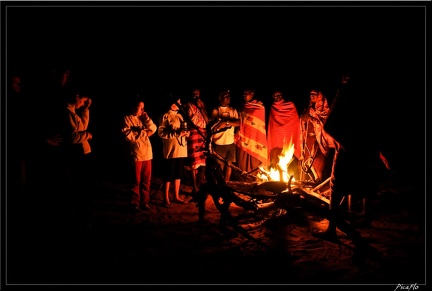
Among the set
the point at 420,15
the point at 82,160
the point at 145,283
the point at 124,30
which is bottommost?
the point at 145,283

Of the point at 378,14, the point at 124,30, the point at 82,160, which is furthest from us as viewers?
the point at 124,30

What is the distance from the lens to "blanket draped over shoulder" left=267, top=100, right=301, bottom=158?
24.8 ft

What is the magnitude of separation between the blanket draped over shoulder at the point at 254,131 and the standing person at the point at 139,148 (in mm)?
2320

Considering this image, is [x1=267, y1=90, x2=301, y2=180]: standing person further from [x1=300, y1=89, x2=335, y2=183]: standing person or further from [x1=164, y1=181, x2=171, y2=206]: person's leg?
[x1=164, y1=181, x2=171, y2=206]: person's leg

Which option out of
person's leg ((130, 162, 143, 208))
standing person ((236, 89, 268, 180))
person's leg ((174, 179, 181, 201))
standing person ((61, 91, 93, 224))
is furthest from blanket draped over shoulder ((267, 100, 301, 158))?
standing person ((61, 91, 93, 224))

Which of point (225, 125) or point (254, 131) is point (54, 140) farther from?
point (254, 131)

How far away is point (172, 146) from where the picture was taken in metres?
6.45

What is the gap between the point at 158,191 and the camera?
24.3ft

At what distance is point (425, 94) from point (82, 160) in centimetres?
509

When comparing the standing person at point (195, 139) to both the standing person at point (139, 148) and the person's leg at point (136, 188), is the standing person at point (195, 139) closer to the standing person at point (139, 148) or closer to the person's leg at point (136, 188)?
the standing person at point (139, 148)

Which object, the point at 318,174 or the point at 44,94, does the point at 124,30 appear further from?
the point at 318,174

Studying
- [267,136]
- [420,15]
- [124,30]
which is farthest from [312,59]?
[420,15]

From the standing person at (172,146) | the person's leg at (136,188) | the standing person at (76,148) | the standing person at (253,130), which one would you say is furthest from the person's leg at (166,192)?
the standing person at (253,130)

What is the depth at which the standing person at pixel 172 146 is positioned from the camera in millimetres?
6461
